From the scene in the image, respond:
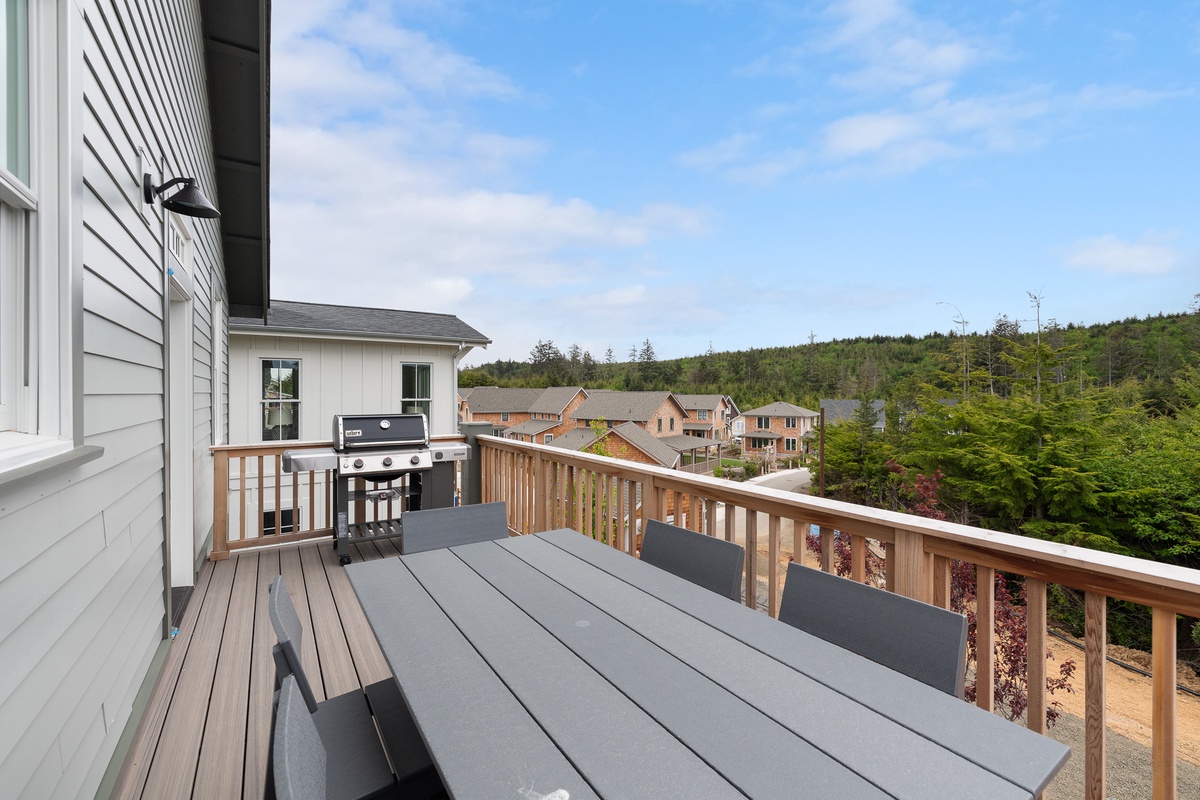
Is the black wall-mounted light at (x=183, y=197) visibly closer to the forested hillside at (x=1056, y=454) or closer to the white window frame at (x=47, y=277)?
the white window frame at (x=47, y=277)

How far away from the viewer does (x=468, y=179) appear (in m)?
17.0

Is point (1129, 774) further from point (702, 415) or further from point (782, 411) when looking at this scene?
Result: point (702, 415)

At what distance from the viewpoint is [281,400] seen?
8.23 meters

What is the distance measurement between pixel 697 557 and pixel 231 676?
7.30 feet

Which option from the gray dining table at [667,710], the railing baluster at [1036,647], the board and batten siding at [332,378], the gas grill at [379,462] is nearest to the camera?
the gray dining table at [667,710]

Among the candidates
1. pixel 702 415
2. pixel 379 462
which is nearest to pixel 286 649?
pixel 379 462

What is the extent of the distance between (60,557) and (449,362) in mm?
8233

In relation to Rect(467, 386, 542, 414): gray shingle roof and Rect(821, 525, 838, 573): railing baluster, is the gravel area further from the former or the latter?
Rect(467, 386, 542, 414): gray shingle roof

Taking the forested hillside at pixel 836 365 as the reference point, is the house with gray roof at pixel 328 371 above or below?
below

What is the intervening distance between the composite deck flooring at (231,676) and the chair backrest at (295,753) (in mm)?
1276

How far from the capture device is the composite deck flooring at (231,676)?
6.05 ft

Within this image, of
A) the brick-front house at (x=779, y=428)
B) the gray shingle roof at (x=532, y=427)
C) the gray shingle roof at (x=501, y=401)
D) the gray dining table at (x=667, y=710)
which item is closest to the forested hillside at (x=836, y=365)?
the brick-front house at (x=779, y=428)

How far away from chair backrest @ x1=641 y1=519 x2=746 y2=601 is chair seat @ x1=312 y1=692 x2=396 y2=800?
102 cm

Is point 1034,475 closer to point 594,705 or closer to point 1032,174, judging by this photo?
point 1032,174
